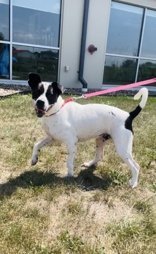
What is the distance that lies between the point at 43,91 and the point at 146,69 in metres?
9.96

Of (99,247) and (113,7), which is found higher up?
(113,7)

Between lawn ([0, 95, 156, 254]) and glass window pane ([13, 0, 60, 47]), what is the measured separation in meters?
5.72

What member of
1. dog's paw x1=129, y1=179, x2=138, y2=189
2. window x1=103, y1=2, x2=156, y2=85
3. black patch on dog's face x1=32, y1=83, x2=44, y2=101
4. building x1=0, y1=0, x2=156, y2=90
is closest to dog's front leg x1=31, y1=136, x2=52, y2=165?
black patch on dog's face x1=32, y1=83, x2=44, y2=101

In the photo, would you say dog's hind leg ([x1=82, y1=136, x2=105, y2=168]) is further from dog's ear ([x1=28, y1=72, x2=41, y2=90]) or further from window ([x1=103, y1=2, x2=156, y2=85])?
window ([x1=103, y1=2, x2=156, y2=85])

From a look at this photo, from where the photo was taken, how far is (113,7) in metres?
11.3

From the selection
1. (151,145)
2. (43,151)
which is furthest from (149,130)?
(43,151)

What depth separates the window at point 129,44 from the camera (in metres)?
11.6

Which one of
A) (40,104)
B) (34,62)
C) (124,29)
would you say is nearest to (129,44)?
(124,29)

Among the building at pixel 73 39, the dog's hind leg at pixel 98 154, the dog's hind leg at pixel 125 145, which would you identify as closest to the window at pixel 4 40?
the building at pixel 73 39

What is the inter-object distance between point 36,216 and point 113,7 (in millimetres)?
9521

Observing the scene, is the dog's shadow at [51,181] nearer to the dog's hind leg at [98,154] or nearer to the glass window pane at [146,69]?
the dog's hind leg at [98,154]

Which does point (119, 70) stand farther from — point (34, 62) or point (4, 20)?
point (4, 20)

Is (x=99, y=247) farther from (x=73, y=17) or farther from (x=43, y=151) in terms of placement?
(x=73, y=17)

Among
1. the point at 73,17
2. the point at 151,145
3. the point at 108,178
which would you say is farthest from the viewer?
the point at 73,17
